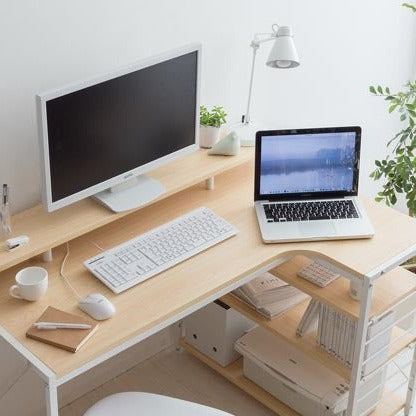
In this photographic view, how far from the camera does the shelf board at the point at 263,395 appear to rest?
2.94 metres

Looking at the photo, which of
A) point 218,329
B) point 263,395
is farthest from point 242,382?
point 218,329

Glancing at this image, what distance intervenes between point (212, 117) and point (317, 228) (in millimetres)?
531

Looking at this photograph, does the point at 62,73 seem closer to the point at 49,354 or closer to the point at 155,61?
the point at 155,61

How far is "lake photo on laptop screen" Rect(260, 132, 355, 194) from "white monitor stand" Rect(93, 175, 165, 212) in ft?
1.12

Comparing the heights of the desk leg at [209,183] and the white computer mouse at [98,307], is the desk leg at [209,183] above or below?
above

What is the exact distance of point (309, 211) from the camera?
2.64 meters

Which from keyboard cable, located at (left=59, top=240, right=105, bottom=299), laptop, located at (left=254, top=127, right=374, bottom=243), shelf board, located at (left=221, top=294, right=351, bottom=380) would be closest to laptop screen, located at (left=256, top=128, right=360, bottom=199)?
laptop, located at (left=254, top=127, right=374, bottom=243)

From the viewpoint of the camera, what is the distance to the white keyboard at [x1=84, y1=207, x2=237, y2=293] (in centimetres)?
235

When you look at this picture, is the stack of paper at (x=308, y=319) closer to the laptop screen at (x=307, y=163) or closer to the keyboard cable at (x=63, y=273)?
the laptop screen at (x=307, y=163)

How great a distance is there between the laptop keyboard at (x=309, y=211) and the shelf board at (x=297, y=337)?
1.30 ft

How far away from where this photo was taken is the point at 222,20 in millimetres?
2863

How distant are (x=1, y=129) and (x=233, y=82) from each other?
37.4 inches

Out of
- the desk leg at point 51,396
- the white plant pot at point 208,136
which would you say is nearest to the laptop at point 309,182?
the white plant pot at point 208,136

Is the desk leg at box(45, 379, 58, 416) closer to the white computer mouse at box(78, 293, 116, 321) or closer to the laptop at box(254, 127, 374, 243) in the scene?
the white computer mouse at box(78, 293, 116, 321)
